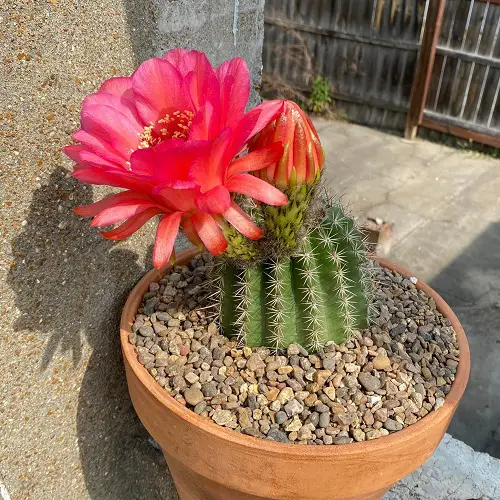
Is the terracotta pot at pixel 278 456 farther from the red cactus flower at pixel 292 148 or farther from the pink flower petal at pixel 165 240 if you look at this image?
the red cactus flower at pixel 292 148

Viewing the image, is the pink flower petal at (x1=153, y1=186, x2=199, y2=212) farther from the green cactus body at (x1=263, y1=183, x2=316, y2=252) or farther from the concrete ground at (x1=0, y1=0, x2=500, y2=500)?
the concrete ground at (x1=0, y1=0, x2=500, y2=500)

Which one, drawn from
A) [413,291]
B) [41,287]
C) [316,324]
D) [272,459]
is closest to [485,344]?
[413,291]

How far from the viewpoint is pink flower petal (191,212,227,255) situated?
785 millimetres

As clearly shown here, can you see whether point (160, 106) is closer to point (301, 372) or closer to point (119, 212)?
point (119, 212)

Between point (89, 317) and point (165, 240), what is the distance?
1.30ft

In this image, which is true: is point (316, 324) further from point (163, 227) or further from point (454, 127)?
point (454, 127)

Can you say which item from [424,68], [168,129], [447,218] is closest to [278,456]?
[168,129]

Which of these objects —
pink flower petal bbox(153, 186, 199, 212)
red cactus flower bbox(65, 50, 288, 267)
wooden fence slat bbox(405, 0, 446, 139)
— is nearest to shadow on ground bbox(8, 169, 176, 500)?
red cactus flower bbox(65, 50, 288, 267)

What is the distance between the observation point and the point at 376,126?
4410 mm

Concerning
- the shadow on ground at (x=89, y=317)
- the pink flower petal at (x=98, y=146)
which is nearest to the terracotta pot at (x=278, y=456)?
the shadow on ground at (x=89, y=317)

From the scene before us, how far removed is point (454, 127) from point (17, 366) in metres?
3.72

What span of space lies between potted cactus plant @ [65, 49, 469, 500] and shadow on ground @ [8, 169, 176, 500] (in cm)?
6

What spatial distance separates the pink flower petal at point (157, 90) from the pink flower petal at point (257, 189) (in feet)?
0.42

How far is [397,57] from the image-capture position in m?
4.11
